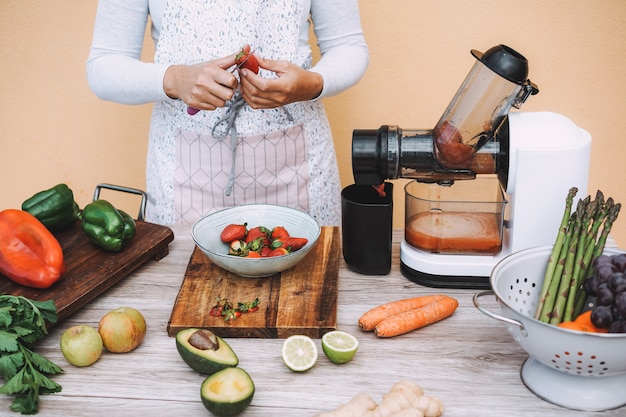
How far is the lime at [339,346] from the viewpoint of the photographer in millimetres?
1113

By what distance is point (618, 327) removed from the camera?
3.10 ft

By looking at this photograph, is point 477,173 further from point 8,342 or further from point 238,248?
point 8,342

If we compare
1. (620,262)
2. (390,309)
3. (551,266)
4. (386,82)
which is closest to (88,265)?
(390,309)

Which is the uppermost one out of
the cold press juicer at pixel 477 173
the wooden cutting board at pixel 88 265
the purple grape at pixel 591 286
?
the cold press juicer at pixel 477 173

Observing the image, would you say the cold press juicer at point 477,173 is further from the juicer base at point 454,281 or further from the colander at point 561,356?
the colander at point 561,356

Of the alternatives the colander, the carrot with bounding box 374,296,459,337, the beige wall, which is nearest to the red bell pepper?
the carrot with bounding box 374,296,459,337

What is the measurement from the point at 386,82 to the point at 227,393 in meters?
1.76

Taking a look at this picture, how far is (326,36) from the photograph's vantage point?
1.84m

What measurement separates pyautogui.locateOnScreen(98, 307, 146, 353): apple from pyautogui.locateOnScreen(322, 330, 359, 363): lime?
0.34 metres

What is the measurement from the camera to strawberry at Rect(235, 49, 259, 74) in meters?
1.50

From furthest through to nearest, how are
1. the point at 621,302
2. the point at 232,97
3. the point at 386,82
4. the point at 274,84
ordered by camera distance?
the point at 386,82, the point at 232,97, the point at 274,84, the point at 621,302

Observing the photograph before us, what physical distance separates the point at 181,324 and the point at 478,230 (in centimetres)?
65

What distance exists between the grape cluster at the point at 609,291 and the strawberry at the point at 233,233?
73 centimetres

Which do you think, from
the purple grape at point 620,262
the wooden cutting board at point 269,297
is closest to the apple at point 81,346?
the wooden cutting board at point 269,297
